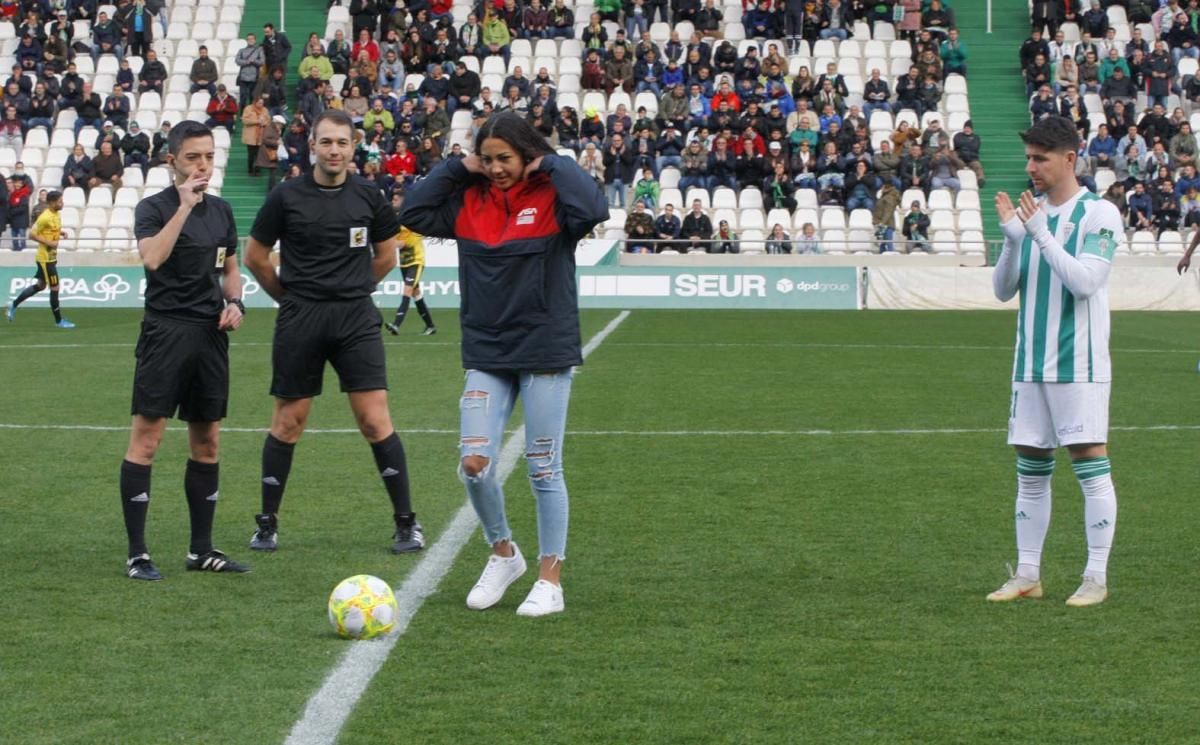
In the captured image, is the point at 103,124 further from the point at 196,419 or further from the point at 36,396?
the point at 196,419

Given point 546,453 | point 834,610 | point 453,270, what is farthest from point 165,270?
point 453,270

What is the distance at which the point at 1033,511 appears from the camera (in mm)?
7016

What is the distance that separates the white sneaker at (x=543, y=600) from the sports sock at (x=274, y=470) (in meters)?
1.95

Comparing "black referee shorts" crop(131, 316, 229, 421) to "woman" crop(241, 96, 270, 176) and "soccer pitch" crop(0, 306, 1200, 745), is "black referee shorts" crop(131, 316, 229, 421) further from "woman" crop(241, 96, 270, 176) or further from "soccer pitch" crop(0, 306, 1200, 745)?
"woman" crop(241, 96, 270, 176)

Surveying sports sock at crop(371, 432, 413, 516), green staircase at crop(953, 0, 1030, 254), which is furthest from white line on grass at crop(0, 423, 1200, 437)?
green staircase at crop(953, 0, 1030, 254)

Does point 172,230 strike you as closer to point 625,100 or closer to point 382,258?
point 382,258

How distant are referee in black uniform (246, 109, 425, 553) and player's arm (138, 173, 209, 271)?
0.75 metres

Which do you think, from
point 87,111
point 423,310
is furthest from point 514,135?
point 87,111

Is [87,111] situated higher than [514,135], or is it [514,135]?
[514,135]

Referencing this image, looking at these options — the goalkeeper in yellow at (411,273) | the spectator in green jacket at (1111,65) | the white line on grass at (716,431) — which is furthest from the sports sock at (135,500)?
the spectator in green jacket at (1111,65)

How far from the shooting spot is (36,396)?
1510cm

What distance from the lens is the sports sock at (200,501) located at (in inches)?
297

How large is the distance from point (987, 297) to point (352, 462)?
20.7 m

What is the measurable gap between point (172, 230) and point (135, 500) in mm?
1184
